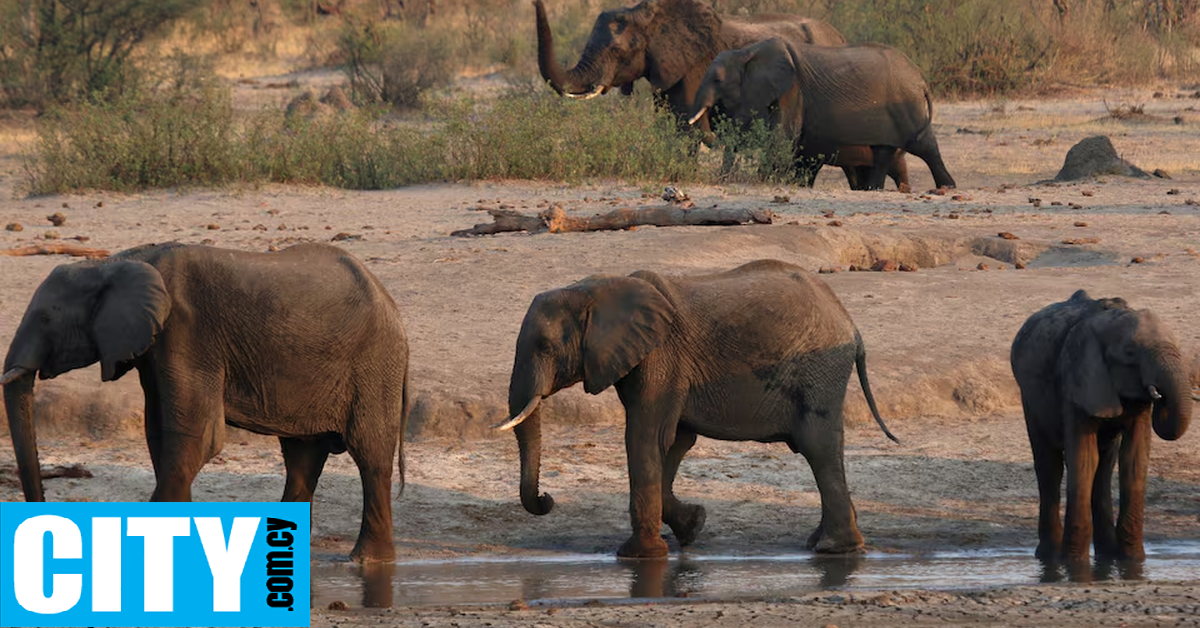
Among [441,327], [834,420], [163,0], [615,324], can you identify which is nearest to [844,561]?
[834,420]

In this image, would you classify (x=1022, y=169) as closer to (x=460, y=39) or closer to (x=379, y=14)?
(x=460, y=39)

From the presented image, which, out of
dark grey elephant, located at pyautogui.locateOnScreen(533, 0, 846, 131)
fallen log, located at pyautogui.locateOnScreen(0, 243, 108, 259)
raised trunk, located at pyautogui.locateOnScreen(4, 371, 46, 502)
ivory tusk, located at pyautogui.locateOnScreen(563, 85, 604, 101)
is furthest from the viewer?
dark grey elephant, located at pyautogui.locateOnScreen(533, 0, 846, 131)

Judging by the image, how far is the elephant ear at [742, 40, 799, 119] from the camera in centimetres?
1761

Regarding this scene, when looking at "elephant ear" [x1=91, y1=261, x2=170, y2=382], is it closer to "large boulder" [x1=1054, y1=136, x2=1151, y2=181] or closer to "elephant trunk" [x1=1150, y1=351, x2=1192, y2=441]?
"elephant trunk" [x1=1150, y1=351, x2=1192, y2=441]

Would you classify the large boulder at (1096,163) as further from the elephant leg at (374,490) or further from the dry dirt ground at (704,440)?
the elephant leg at (374,490)

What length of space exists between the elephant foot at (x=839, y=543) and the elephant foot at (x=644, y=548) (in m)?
0.65

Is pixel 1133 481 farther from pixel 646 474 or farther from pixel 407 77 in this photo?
pixel 407 77

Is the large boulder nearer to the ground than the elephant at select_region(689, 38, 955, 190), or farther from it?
nearer to the ground

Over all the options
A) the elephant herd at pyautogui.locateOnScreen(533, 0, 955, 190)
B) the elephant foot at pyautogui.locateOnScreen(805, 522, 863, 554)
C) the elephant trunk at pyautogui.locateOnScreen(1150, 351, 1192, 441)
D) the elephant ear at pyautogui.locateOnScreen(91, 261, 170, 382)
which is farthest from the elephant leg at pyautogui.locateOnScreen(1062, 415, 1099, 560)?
the elephant herd at pyautogui.locateOnScreen(533, 0, 955, 190)

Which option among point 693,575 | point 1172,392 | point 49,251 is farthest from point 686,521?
point 49,251

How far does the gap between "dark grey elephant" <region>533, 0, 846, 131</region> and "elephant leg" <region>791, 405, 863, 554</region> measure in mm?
11549

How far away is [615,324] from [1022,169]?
46.8 feet

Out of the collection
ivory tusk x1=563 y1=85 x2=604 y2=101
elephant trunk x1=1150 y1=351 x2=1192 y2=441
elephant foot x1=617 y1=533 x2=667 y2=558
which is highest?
elephant trunk x1=1150 y1=351 x2=1192 y2=441

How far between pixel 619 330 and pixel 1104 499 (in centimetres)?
216
